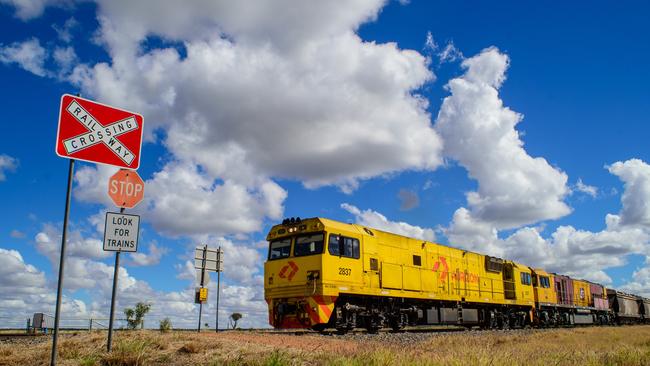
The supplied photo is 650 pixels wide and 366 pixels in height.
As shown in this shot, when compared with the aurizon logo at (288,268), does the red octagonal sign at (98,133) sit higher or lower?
higher

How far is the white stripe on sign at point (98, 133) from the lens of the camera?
25.5 ft

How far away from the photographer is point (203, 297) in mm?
19766

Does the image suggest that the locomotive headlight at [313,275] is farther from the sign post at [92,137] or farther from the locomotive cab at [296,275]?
the sign post at [92,137]

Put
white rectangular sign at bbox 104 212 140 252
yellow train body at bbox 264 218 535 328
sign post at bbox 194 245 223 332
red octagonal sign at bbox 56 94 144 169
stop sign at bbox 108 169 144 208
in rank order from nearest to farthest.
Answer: red octagonal sign at bbox 56 94 144 169
white rectangular sign at bbox 104 212 140 252
stop sign at bbox 108 169 144 208
yellow train body at bbox 264 218 535 328
sign post at bbox 194 245 223 332

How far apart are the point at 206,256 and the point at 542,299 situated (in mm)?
24475

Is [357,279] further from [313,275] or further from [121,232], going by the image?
[121,232]

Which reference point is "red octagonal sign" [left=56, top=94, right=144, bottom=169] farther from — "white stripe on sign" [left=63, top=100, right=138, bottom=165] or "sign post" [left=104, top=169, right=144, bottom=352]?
"sign post" [left=104, top=169, right=144, bottom=352]

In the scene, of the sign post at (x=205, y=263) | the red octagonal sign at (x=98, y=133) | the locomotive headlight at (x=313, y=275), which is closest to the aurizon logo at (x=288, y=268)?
the locomotive headlight at (x=313, y=275)

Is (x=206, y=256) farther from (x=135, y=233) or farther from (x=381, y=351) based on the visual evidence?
(x=381, y=351)

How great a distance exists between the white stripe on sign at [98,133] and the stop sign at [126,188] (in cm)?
32

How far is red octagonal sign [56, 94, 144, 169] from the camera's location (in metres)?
7.68

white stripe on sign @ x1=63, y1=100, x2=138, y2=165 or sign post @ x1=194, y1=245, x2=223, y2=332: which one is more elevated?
white stripe on sign @ x1=63, y1=100, x2=138, y2=165

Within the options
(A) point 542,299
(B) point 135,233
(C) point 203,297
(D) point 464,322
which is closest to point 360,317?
(C) point 203,297

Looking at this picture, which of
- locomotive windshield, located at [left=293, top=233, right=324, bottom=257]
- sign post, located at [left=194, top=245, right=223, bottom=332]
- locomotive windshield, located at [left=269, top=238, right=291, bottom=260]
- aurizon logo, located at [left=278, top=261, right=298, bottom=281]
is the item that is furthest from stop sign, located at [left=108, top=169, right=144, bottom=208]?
sign post, located at [left=194, top=245, right=223, bottom=332]
